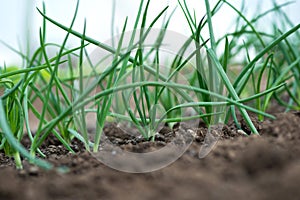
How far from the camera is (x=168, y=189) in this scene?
0.39 metres

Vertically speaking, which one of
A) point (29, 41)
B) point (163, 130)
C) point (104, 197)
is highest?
point (29, 41)

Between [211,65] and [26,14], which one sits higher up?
[26,14]

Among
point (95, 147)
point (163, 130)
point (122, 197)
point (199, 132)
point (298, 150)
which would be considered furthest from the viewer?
point (163, 130)

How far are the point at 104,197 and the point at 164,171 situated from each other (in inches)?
4.2

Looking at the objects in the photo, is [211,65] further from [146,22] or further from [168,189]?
[168,189]

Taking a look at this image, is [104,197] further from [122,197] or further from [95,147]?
[95,147]

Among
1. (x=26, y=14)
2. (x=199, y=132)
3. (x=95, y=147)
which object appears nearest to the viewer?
(x=95, y=147)

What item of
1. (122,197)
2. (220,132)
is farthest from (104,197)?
(220,132)

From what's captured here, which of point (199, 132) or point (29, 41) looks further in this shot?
point (29, 41)

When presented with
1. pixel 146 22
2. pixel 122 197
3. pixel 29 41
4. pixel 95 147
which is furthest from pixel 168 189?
pixel 29 41

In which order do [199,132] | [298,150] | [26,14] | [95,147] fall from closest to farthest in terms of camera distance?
1. [298,150]
2. [95,147]
3. [199,132]
4. [26,14]

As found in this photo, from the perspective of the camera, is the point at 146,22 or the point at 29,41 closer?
the point at 146,22

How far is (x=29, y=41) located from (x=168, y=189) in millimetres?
830

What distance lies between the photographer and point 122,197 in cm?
38
